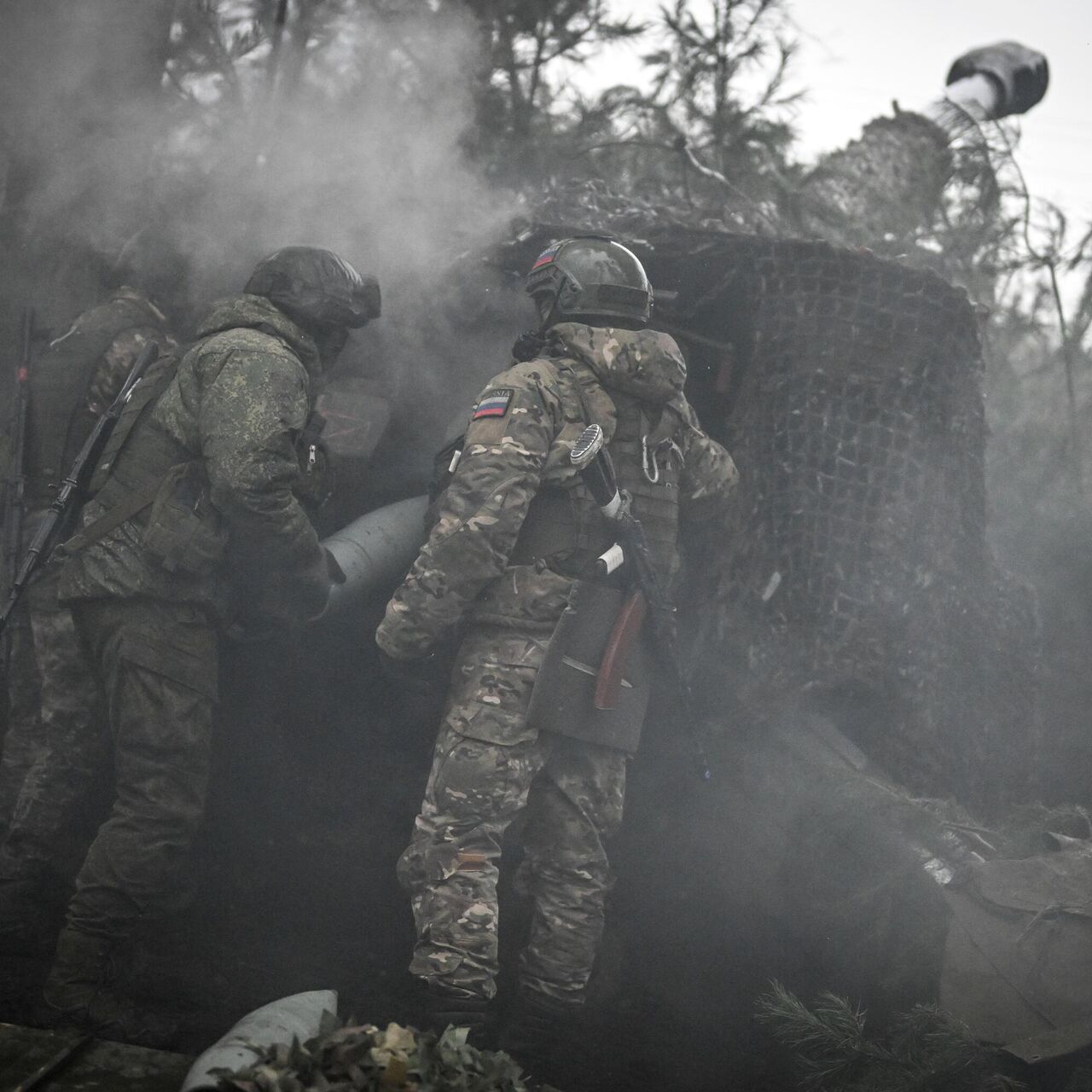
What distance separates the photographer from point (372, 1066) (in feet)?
7.44

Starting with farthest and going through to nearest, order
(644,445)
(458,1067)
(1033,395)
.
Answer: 1. (1033,395)
2. (644,445)
3. (458,1067)

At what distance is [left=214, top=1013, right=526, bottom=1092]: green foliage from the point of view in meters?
2.17

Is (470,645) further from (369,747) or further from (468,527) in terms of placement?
(369,747)

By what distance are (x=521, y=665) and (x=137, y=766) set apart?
4.37ft

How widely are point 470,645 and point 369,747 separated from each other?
1.62m

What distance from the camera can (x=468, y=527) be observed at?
3.57 metres

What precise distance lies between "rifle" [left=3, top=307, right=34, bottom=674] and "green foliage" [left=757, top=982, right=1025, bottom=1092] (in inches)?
121

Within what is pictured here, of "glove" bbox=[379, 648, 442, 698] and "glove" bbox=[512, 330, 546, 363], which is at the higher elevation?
"glove" bbox=[512, 330, 546, 363]

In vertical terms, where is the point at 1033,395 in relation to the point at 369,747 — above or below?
above

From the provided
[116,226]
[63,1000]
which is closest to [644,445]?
[63,1000]

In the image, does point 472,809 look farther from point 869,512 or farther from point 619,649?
point 869,512

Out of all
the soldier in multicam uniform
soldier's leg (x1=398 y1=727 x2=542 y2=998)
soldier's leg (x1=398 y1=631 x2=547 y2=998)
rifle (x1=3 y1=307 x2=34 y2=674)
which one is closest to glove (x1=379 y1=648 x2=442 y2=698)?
the soldier in multicam uniform

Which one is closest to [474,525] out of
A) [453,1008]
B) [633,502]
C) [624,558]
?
[624,558]

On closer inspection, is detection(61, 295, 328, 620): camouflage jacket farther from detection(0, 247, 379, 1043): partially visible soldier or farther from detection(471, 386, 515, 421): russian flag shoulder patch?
detection(471, 386, 515, 421): russian flag shoulder patch
